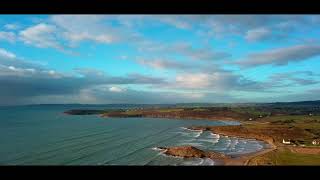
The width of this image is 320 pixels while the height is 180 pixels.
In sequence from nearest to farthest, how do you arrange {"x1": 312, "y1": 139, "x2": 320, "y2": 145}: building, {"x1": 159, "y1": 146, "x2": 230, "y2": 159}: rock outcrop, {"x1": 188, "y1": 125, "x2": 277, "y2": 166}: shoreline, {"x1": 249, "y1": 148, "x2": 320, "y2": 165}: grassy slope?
1. {"x1": 188, "y1": 125, "x2": 277, "y2": 166}: shoreline
2. {"x1": 249, "y1": 148, "x2": 320, "y2": 165}: grassy slope
3. {"x1": 159, "y1": 146, "x2": 230, "y2": 159}: rock outcrop
4. {"x1": 312, "y1": 139, "x2": 320, "y2": 145}: building

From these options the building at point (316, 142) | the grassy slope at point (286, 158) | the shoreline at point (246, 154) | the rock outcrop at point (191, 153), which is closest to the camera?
the shoreline at point (246, 154)

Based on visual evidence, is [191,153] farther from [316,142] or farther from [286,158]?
[316,142]

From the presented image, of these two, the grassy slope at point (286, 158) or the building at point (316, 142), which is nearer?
the grassy slope at point (286, 158)

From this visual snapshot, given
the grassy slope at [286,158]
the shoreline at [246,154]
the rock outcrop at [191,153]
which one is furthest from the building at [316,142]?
the rock outcrop at [191,153]

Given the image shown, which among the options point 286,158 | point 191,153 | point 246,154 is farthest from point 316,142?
point 191,153

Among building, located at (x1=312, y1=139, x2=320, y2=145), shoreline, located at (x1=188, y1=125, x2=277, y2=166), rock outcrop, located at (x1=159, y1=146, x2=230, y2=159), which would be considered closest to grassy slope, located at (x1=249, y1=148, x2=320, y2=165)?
shoreline, located at (x1=188, y1=125, x2=277, y2=166)

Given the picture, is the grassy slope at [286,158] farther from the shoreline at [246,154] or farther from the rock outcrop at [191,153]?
the rock outcrop at [191,153]

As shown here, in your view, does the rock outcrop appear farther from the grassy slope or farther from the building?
the building

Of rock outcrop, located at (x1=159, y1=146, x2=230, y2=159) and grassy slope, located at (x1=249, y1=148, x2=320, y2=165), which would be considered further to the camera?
rock outcrop, located at (x1=159, y1=146, x2=230, y2=159)

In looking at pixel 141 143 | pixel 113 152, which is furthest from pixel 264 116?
pixel 113 152

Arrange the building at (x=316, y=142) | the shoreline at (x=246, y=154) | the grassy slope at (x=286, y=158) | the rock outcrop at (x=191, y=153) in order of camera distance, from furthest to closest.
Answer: the building at (x=316, y=142) → the rock outcrop at (x=191, y=153) → the grassy slope at (x=286, y=158) → the shoreline at (x=246, y=154)

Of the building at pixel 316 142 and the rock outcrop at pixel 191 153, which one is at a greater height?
the building at pixel 316 142
